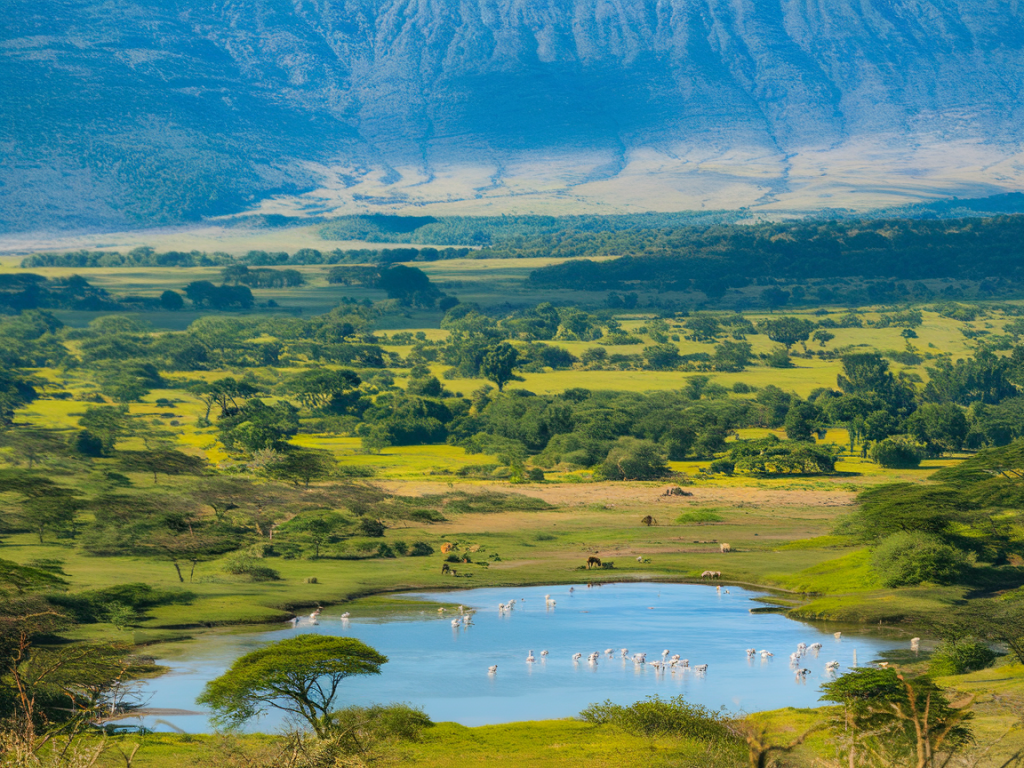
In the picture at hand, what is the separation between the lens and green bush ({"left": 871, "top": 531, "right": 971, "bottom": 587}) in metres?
55.8

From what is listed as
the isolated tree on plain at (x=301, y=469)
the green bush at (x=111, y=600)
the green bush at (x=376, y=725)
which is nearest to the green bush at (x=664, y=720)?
the green bush at (x=376, y=725)

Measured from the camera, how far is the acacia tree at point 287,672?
106 ft

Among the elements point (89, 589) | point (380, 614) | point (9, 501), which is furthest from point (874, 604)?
point (9, 501)

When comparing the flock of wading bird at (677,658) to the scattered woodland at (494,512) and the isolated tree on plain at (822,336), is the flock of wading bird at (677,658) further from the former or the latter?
the isolated tree on plain at (822,336)

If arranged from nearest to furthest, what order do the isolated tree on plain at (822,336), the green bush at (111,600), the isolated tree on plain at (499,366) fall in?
the green bush at (111,600) < the isolated tree on plain at (499,366) < the isolated tree on plain at (822,336)

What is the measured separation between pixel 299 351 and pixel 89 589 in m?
124

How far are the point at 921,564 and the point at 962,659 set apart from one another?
13.5m

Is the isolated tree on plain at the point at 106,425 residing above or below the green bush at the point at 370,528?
above

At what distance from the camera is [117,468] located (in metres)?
82.1

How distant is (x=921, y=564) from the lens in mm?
56094

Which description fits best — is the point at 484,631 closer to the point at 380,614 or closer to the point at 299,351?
the point at 380,614

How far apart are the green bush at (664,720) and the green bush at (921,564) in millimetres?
22476

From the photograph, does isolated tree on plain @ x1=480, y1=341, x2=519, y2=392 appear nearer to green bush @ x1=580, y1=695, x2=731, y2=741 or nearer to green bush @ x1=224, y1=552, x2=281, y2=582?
green bush @ x1=224, y1=552, x2=281, y2=582

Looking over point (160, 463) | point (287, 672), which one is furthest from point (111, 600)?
point (160, 463)
